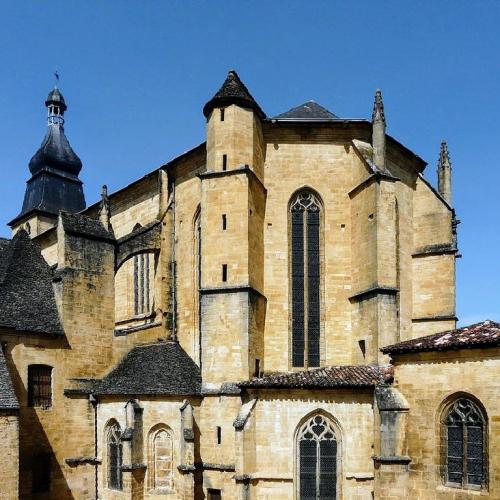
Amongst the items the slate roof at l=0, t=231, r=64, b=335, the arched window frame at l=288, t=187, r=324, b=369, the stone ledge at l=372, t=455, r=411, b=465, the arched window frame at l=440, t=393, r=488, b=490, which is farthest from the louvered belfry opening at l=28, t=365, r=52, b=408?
the arched window frame at l=440, t=393, r=488, b=490

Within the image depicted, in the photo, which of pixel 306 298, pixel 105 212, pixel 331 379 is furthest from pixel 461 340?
pixel 105 212

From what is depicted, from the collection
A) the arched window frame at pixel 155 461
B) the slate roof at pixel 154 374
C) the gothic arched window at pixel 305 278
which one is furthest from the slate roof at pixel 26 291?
the gothic arched window at pixel 305 278

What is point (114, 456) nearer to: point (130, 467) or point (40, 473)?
point (130, 467)

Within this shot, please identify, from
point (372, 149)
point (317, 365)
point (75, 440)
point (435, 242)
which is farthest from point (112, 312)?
point (435, 242)

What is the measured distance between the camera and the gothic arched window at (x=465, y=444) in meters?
12.7

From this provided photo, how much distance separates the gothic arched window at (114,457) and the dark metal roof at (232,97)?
11.4m

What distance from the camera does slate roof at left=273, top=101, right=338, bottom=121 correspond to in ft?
71.0

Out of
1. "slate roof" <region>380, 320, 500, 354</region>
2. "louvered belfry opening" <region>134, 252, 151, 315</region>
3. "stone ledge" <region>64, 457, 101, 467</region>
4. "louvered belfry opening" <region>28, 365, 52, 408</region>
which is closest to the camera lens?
"slate roof" <region>380, 320, 500, 354</region>

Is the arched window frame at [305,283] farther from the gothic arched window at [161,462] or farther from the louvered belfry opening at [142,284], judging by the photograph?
the louvered belfry opening at [142,284]

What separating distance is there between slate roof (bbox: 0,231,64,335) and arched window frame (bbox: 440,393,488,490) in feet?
41.8

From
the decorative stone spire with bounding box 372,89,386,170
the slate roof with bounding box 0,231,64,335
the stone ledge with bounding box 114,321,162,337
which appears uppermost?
the decorative stone spire with bounding box 372,89,386,170

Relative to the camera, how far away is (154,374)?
18.6m

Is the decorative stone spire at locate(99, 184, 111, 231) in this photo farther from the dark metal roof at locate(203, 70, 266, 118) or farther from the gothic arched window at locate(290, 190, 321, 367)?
the gothic arched window at locate(290, 190, 321, 367)

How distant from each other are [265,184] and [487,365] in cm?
1011
